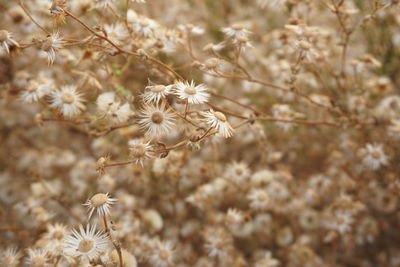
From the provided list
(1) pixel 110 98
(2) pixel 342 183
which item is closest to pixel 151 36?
(1) pixel 110 98

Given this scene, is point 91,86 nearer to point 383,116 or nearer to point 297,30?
point 297,30

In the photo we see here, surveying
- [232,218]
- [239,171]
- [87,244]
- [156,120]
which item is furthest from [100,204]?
[239,171]

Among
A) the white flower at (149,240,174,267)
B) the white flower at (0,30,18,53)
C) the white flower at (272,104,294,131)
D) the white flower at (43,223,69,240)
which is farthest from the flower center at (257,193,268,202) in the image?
the white flower at (0,30,18,53)

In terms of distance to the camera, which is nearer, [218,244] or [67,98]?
[67,98]

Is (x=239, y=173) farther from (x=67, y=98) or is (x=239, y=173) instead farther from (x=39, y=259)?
(x=39, y=259)

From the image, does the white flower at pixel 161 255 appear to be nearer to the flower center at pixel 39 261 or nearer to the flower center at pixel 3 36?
the flower center at pixel 39 261

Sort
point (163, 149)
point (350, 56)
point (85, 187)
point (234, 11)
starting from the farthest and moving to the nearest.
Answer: point (234, 11) → point (350, 56) → point (85, 187) → point (163, 149)

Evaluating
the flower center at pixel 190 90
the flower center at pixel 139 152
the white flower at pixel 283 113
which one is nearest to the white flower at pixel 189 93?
the flower center at pixel 190 90
